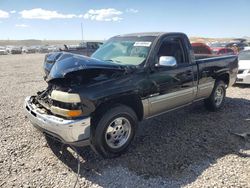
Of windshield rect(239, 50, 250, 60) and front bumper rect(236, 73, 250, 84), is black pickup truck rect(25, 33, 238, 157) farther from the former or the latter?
windshield rect(239, 50, 250, 60)

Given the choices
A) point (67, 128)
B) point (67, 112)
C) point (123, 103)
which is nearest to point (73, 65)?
point (67, 112)

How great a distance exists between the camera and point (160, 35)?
15.9ft

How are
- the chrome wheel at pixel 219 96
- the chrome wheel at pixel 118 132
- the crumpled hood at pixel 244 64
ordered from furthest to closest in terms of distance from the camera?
the crumpled hood at pixel 244 64, the chrome wheel at pixel 219 96, the chrome wheel at pixel 118 132

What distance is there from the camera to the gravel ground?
3.49 metres

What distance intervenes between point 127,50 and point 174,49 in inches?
40.8

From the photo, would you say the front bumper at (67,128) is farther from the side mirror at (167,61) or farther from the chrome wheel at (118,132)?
the side mirror at (167,61)

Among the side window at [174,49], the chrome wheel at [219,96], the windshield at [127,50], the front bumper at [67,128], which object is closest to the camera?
the front bumper at [67,128]

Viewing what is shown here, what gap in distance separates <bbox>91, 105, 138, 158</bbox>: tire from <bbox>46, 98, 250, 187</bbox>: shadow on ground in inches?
6.6

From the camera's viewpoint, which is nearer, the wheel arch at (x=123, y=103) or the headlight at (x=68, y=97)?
the headlight at (x=68, y=97)

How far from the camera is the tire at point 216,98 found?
20.6ft

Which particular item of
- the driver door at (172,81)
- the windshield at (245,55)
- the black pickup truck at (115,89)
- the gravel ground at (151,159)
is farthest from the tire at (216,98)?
the windshield at (245,55)

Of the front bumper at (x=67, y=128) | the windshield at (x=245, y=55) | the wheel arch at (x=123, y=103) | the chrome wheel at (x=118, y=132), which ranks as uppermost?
the windshield at (x=245, y=55)

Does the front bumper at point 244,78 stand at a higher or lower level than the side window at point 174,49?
lower

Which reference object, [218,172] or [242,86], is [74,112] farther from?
[242,86]
